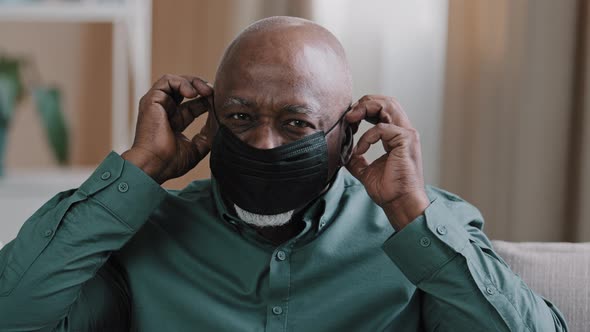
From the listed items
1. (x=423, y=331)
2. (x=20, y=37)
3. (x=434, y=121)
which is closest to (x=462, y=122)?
(x=434, y=121)

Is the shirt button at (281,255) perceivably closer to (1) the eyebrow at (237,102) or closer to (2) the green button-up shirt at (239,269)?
(2) the green button-up shirt at (239,269)

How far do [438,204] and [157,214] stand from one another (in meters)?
0.54

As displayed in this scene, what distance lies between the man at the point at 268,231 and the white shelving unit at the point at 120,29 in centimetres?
136

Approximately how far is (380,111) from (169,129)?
0.38 metres

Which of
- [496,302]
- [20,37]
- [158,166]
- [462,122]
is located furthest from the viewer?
[20,37]

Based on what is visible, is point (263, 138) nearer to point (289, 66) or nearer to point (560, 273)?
point (289, 66)

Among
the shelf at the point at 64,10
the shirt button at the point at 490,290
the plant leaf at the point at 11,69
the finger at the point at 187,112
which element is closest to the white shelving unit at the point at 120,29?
the shelf at the point at 64,10

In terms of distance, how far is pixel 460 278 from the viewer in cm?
147

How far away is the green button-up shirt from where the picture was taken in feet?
4.88

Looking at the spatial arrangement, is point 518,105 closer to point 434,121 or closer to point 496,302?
point 434,121

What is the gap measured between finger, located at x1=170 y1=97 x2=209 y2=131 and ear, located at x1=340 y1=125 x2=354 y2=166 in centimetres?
27

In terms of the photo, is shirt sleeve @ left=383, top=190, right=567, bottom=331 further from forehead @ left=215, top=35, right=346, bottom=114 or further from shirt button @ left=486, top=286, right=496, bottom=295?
forehead @ left=215, top=35, right=346, bottom=114

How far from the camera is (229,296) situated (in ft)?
5.27

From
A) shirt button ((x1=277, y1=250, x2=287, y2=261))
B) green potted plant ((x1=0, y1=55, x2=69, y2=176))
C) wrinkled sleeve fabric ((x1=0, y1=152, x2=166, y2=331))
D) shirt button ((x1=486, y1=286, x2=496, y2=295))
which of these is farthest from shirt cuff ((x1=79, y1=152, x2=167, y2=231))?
green potted plant ((x1=0, y1=55, x2=69, y2=176))
